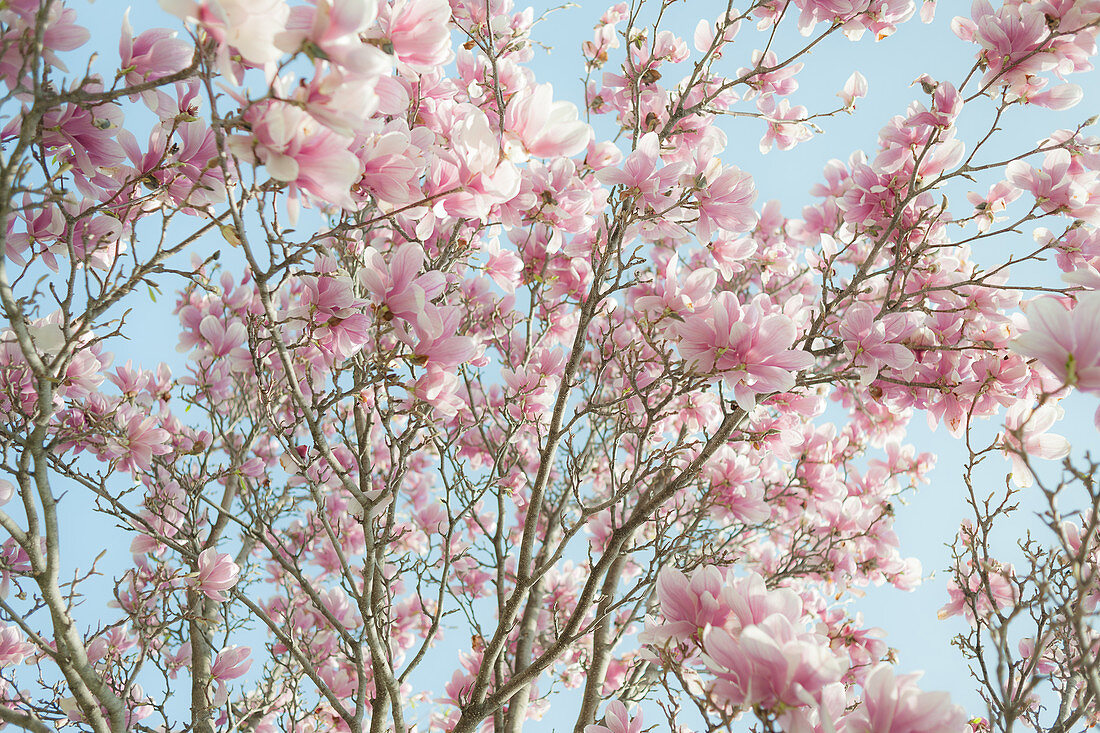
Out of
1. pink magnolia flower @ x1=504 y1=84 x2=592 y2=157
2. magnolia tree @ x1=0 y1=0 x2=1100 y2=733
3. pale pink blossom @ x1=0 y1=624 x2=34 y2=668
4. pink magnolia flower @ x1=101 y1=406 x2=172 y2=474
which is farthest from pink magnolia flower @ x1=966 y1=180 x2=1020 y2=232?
pale pink blossom @ x1=0 y1=624 x2=34 y2=668

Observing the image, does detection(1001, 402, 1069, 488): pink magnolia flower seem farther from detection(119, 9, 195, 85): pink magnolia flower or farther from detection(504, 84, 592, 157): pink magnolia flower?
detection(119, 9, 195, 85): pink magnolia flower

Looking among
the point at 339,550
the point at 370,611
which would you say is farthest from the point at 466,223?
the point at 370,611

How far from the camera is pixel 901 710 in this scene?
1.21m

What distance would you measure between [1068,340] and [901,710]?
31.3 inches

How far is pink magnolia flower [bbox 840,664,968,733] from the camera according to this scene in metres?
1.18

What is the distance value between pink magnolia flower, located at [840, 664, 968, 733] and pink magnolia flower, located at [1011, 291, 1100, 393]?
67 cm

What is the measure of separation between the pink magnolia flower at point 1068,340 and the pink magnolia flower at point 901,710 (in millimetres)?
665

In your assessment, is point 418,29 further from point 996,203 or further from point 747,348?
point 996,203

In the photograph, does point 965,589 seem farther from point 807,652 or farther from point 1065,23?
point 1065,23

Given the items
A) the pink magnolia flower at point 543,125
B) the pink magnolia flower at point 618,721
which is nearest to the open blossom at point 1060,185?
the pink magnolia flower at point 543,125

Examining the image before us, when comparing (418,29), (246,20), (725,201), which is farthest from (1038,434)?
(246,20)

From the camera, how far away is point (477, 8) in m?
2.95

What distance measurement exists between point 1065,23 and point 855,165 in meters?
0.78

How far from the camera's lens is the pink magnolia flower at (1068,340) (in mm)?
1327
